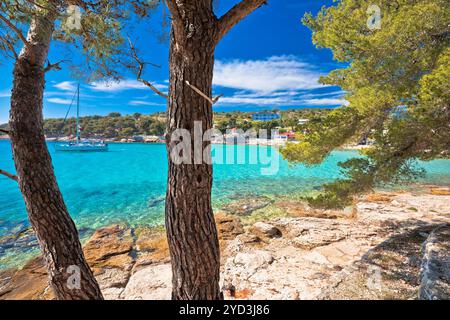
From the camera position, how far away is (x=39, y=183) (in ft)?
6.09

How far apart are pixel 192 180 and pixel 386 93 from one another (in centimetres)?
390

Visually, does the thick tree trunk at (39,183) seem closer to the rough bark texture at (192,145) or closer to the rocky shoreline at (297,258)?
the rough bark texture at (192,145)

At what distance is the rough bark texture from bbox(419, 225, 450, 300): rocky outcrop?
7.49 ft

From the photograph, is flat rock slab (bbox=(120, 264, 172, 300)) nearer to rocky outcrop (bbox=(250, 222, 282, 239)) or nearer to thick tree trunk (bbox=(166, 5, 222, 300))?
thick tree trunk (bbox=(166, 5, 222, 300))

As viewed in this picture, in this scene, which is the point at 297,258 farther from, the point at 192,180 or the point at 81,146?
the point at 81,146

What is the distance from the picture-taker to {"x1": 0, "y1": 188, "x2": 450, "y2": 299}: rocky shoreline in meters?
3.27

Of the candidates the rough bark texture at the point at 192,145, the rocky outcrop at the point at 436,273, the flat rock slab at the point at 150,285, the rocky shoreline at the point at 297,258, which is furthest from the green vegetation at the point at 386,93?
the flat rock slab at the point at 150,285

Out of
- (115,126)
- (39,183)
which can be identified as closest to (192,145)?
(39,183)

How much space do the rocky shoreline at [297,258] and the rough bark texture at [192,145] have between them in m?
2.11

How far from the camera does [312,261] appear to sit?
4.41 meters

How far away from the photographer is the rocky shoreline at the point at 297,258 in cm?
327

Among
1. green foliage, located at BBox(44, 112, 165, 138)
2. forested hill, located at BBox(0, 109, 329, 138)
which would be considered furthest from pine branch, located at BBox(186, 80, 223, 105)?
green foliage, located at BBox(44, 112, 165, 138)
